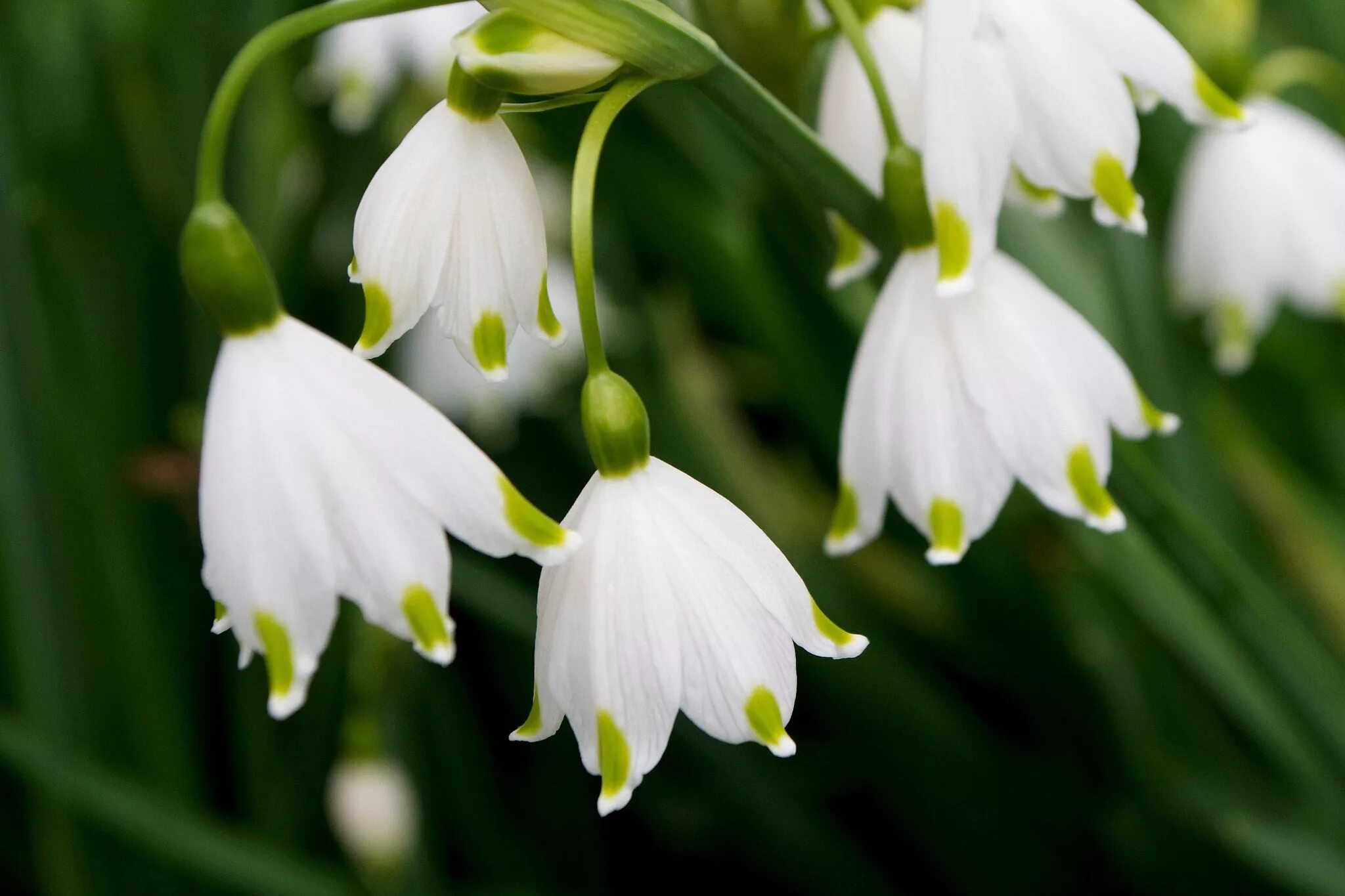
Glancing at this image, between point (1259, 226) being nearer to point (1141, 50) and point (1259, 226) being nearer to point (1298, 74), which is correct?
point (1298, 74)

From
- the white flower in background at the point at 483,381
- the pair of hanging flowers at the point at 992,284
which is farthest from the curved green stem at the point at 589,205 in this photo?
the white flower in background at the point at 483,381

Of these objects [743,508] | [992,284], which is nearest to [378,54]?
[743,508]

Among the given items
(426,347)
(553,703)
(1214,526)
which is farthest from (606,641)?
(426,347)

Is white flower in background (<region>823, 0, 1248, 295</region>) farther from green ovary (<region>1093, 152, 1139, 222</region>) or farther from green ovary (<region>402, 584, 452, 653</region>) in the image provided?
green ovary (<region>402, 584, 452, 653</region>)

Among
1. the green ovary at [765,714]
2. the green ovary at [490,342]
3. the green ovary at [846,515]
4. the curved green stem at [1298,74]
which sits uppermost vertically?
the green ovary at [490,342]

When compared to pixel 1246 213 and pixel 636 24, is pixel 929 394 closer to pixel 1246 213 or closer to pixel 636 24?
pixel 636 24

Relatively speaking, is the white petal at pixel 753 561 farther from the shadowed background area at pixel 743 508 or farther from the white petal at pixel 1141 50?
the shadowed background area at pixel 743 508

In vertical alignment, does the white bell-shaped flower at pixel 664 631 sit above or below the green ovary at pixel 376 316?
below

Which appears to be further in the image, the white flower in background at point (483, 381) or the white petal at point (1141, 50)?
the white flower in background at point (483, 381)
